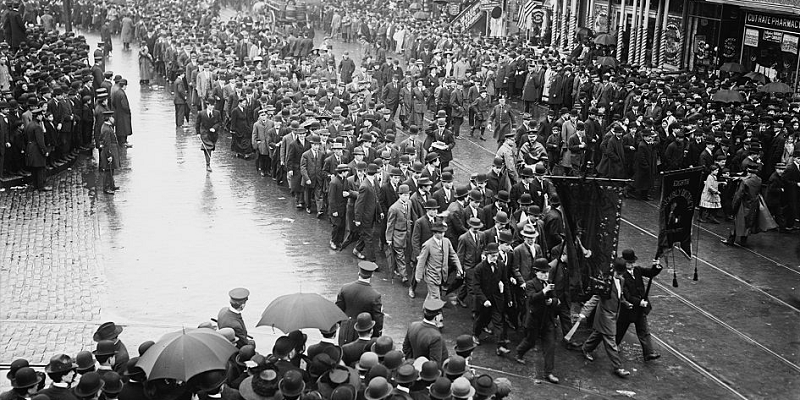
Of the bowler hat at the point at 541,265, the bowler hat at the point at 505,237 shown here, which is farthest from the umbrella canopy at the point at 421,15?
the bowler hat at the point at 541,265

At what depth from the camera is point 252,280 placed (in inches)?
629

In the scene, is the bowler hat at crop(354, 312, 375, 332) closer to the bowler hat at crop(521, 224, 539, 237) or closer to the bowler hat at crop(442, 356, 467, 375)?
the bowler hat at crop(442, 356, 467, 375)

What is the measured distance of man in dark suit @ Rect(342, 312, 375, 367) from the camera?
33.8 ft

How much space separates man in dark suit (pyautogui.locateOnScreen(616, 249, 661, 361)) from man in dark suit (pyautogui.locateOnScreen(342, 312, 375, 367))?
3.99 metres

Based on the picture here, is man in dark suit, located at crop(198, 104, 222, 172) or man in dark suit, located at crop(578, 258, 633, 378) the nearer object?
man in dark suit, located at crop(578, 258, 633, 378)

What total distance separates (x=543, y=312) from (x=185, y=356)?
16.7ft

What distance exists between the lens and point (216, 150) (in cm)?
2577

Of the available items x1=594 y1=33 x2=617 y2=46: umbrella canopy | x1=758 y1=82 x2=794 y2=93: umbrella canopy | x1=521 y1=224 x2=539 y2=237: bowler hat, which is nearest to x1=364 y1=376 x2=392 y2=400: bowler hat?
x1=521 y1=224 x2=539 y2=237: bowler hat

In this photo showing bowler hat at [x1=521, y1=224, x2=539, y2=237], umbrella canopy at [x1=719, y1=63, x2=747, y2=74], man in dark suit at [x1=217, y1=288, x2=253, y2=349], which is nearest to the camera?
man in dark suit at [x1=217, y1=288, x2=253, y2=349]

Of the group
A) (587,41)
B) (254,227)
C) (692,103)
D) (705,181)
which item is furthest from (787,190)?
(587,41)

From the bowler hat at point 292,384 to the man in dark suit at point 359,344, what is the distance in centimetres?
135

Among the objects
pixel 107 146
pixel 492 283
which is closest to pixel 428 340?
pixel 492 283

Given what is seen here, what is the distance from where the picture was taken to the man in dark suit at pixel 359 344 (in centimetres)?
1030

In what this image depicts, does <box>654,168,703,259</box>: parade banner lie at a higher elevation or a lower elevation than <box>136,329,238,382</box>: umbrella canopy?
higher
